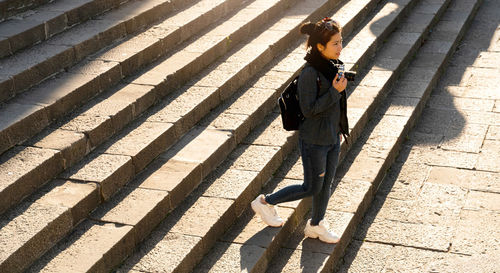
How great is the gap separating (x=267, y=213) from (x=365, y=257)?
3.06ft

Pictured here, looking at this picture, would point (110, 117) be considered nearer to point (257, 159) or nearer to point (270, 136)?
point (257, 159)

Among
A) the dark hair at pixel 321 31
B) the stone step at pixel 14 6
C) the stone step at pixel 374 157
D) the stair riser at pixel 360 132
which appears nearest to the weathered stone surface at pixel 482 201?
the stone step at pixel 374 157

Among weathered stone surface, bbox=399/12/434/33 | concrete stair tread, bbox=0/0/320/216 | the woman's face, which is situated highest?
the woman's face

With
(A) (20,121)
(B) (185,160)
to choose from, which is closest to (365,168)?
(B) (185,160)

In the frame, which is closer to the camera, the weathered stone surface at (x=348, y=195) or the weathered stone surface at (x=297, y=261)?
the weathered stone surface at (x=297, y=261)

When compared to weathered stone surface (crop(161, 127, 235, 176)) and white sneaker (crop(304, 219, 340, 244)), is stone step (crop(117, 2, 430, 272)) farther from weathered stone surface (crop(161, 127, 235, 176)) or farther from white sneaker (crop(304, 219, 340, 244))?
white sneaker (crop(304, 219, 340, 244))

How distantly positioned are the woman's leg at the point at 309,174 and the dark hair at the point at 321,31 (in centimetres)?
69

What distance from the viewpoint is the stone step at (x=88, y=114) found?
16.8ft

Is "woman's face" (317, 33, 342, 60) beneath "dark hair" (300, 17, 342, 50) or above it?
beneath

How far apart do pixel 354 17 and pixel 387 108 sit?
193 centimetres

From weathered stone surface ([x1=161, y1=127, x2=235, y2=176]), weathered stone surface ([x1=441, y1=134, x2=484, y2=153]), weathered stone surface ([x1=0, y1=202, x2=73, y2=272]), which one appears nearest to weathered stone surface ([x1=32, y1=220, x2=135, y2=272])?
weathered stone surface ([x1=0, y1=202, x2=73, y2=272])

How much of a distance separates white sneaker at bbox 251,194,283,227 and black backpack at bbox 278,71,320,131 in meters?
0.68

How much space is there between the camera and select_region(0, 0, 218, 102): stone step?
6.12 m

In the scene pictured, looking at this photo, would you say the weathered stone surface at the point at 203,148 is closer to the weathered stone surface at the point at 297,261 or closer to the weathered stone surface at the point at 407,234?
the weathered stone surface at the point at 297,261
